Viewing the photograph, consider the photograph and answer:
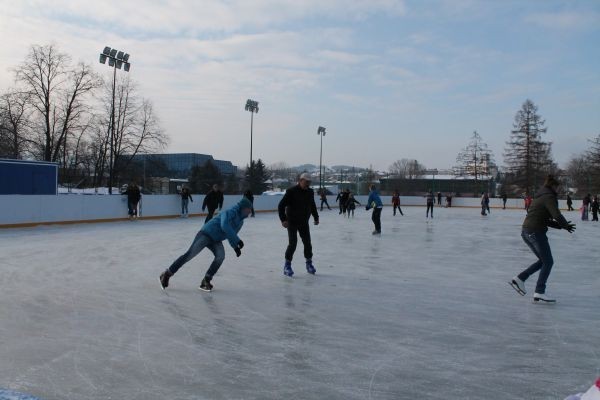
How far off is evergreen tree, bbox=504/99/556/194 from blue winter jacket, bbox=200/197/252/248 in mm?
50117

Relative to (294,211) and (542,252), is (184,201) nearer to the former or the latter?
(294,211)

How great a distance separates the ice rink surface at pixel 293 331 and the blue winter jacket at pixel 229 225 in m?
0.67

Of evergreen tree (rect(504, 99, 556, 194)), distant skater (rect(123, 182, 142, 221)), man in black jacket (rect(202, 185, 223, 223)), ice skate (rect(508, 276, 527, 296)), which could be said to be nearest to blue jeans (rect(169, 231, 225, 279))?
ice skate (rect(508, 276, 527, 296))

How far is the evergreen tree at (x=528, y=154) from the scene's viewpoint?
2057 inches

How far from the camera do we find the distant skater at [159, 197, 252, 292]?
589 centimetres

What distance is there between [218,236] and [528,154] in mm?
53448

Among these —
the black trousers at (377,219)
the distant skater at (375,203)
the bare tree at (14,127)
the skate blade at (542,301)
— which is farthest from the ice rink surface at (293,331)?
the bare tree at (14,127)

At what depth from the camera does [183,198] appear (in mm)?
22391

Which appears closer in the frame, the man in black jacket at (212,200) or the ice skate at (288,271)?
the ice skate at (288,271)

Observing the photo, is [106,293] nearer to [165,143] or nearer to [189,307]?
[189,307]

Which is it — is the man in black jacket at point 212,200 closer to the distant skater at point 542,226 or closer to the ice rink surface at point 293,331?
the ice rink surface at point 293,331

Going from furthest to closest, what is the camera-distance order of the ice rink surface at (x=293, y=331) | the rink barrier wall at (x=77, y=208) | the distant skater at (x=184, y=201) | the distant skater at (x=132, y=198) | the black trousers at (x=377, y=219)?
the distant skater at (x=184, y=201), the distant skater at (x=132, y=198), the rink barrier wall at (x=77, y=208), the black trousers at (x=377, y=219), the ice rink surface at (x=293, y=331)

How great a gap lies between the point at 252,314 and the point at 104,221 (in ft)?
49.2

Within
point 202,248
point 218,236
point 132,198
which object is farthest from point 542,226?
point 132,198
